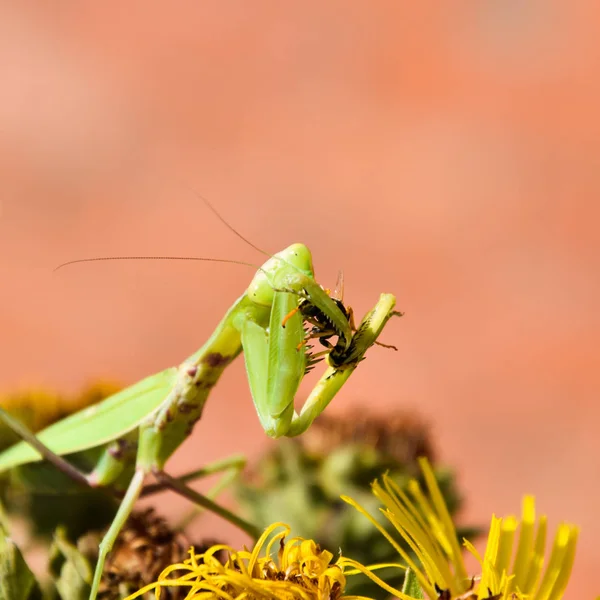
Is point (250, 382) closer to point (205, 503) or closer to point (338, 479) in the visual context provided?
point (205, 503)

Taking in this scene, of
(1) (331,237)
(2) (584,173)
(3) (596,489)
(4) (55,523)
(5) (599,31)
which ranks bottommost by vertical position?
(4) (55,523)

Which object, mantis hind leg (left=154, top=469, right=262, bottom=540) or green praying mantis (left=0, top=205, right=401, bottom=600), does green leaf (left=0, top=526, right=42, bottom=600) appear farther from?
mantis hind leg (left=154, top=469, right=262, bottom=540)

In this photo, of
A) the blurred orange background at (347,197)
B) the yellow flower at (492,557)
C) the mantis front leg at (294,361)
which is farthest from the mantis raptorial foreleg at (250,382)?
the blurred orange background at (347,197)

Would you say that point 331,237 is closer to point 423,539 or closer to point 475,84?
point 475,84

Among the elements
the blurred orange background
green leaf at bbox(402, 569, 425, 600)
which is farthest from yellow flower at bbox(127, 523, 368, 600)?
the blurred orange background

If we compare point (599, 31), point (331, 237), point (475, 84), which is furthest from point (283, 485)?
point (599, 31)

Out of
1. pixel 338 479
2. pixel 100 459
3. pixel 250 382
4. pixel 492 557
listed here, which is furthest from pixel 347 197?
pixel 492 557
